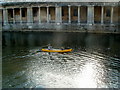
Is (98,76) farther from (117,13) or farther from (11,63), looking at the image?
(117,13)

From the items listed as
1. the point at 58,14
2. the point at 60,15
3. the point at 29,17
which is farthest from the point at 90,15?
the point at 29,17

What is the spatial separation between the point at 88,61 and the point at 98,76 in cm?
562

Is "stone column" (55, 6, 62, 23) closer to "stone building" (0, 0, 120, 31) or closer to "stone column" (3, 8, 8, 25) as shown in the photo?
"stone building" (0, 0, 120, 31)

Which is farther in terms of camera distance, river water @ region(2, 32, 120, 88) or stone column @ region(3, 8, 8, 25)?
stone column @ region(3, 8, 8, 25)

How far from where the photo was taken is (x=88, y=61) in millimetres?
29438

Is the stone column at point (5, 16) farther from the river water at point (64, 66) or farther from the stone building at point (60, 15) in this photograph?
the river water at point (64, 66)

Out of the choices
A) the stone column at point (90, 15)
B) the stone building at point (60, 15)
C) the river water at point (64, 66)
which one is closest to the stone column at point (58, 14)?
the stone building at point (60, 15)

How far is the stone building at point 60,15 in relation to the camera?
54.4 meters

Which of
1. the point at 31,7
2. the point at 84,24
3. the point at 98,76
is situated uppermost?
the point at 31,7

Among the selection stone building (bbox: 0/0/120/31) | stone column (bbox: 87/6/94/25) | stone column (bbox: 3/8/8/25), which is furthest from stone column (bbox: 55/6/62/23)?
stone column (bbox: 3/8/8/25)

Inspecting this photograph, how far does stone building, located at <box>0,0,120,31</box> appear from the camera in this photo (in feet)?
178

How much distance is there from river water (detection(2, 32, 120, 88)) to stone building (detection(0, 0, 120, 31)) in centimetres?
1510

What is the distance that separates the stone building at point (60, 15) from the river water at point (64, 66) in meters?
15.1

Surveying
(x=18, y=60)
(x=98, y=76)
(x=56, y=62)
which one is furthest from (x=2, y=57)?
(x=98, y=76)
